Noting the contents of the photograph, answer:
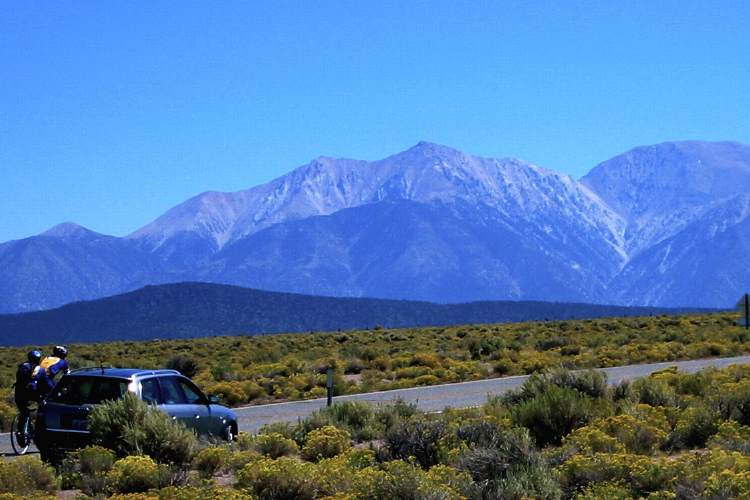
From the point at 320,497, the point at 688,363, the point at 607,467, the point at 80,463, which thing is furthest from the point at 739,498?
the point at 688,363

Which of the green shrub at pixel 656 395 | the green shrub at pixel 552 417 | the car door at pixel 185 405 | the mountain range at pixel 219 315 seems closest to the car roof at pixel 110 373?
the car door at pixel 185 405

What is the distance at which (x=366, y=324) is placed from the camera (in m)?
163

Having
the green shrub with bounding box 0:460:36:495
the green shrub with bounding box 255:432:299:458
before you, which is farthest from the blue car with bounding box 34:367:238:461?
the green shrub with bounding box 0:460:36:495

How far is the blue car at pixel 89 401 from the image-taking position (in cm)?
1380

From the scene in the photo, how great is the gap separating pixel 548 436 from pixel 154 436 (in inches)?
207

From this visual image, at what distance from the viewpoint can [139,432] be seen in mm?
13031

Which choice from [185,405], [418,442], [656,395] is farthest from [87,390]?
[656,395]

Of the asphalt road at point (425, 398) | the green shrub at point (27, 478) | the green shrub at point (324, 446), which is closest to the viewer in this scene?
the green shrub at point (27, 478)

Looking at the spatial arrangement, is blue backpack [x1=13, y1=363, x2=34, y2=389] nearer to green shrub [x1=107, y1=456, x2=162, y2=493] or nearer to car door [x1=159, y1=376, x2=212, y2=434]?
car door [x1=159, y1=376, x2=212, y2=434]

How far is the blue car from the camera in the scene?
13805 mm

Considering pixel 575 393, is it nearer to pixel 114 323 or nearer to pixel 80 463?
pixel 80 463

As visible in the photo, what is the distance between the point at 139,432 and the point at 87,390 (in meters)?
1.46

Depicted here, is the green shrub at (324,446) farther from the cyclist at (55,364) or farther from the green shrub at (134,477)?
the cyclist at (55,364)

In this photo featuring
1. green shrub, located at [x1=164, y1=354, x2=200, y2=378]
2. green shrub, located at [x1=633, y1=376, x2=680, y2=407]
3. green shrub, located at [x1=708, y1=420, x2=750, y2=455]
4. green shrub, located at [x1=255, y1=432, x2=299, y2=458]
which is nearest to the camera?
green shrub, located at [x1=708, y1=420, x2=750, y2=455]
